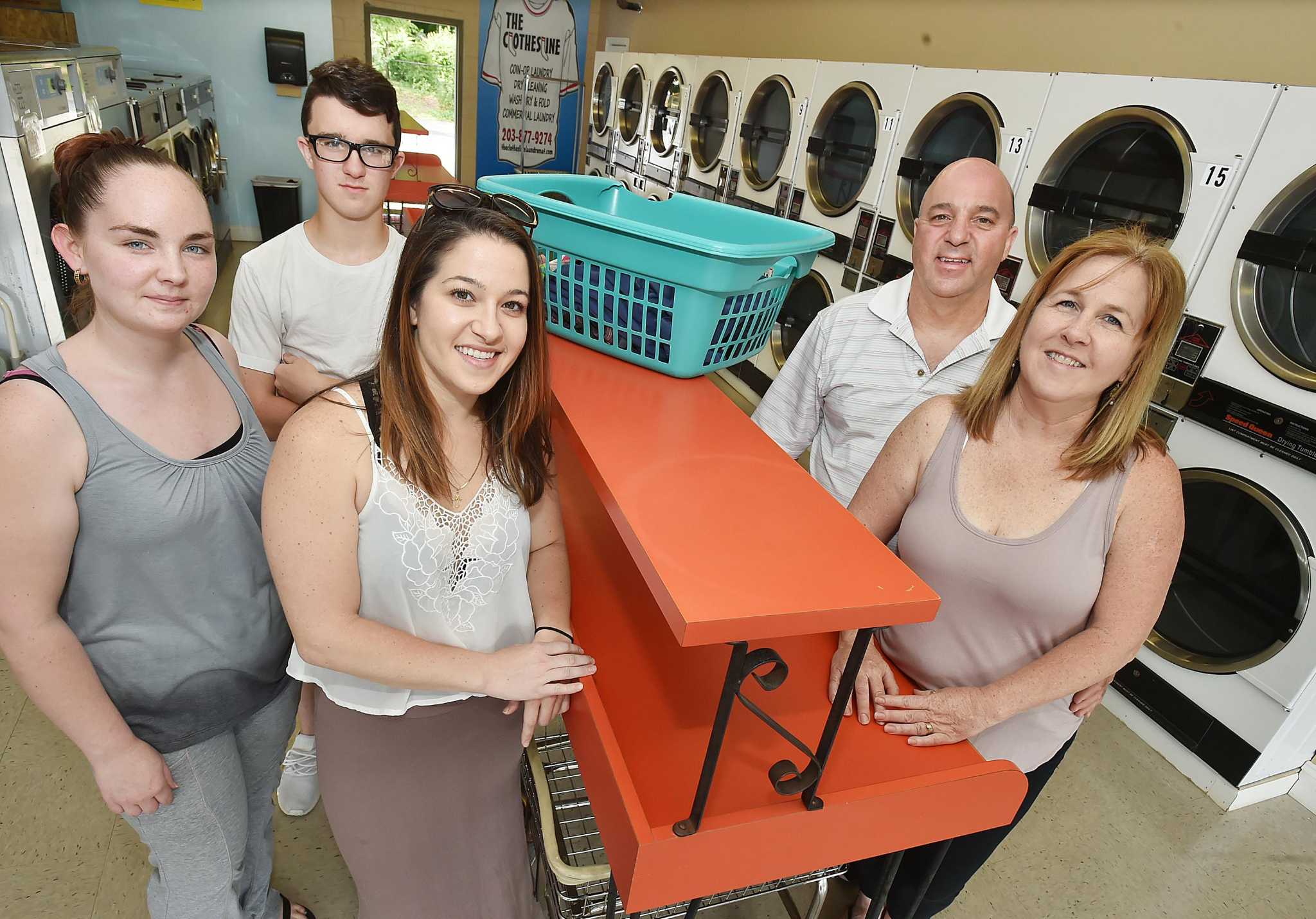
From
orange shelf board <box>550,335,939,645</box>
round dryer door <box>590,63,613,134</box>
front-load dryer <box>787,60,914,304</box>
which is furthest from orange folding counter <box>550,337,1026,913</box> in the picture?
round dryer door <box>590,63,613,134</box>

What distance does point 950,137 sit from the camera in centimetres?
332

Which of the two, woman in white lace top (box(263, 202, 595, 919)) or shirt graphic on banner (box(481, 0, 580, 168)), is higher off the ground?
shirt graphic on banner (box(481, 0, 580, 168))

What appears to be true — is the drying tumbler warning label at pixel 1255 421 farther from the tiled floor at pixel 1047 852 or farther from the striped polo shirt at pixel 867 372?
the tiled floor at pixel 1047 852

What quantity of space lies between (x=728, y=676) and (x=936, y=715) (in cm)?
51

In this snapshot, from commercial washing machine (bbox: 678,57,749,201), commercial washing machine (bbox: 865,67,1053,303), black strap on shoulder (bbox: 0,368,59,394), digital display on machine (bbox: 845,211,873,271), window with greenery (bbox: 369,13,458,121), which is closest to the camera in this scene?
black strap on shoulder (bbox: 0,368,59,394)

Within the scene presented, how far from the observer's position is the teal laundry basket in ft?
3.58

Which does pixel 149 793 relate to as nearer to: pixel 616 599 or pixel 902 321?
pixel 616 599

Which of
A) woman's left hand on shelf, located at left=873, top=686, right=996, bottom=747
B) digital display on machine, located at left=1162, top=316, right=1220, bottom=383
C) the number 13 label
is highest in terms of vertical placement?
the number 13 label

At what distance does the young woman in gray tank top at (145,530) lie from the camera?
3.24 feet

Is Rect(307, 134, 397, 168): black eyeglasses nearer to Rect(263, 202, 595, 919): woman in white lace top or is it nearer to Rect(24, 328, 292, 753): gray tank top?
Rect(24, 328, 292, 753): gray tank top

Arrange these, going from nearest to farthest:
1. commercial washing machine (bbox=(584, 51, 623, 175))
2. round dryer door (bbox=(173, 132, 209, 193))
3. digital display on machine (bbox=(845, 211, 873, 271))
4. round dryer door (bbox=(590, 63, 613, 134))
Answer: digital display on machine (bbox=(845, 211, 873, 271)) < round dryer door (bbox=(173, 132, 209, 193)) < commercial washing machine (bbox=(584, 51, 623, 175)) < round dryer door (bbox=(590, 63, 613, 134))

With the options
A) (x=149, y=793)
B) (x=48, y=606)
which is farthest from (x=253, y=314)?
(x=149, y=793)

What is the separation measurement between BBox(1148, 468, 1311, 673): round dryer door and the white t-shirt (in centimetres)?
260

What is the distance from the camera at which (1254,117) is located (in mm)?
2105
